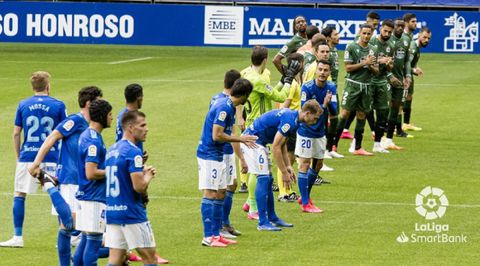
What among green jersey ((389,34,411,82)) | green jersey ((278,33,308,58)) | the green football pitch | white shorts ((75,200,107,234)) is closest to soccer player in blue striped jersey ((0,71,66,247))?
the green football pitch

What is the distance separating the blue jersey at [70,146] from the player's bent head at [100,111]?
3.38 ft

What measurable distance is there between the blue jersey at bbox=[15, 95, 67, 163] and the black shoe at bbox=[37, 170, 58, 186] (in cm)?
106

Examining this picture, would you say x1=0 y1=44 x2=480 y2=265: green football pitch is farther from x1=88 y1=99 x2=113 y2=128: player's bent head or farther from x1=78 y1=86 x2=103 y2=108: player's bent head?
x1=88 y1=99 x2=113 y2=128: player's bent head

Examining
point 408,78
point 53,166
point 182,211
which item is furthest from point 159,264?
point 408,78

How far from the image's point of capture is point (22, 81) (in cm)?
3166

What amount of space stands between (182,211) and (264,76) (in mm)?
2351

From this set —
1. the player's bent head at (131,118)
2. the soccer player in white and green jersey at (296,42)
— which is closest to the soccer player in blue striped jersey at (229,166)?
the player's bent head at (131,118)

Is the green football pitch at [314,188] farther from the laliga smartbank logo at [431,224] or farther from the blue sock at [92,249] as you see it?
the blue sock at [92,249]

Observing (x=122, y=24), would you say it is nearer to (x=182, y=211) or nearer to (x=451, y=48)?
(x=451, y=48)

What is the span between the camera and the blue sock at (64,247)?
12.3 meters

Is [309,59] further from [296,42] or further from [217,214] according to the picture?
[217,214]

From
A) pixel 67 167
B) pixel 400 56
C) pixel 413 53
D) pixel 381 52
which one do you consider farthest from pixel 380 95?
pixel 67 167

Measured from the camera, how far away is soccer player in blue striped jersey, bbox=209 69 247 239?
46.7ft

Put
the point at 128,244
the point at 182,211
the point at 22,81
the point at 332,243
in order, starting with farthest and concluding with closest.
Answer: the point at 22,81
the point at 182,211
the point at 332,243
the point at 128,244
